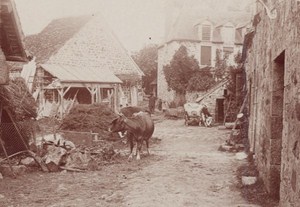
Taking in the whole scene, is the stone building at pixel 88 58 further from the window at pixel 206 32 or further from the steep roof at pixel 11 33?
the steep roof at pixel 11 33

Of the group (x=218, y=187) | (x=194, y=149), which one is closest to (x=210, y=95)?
(x=194, y=149)

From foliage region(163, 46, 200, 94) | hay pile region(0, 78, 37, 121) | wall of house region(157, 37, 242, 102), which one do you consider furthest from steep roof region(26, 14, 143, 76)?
hay pile region(0, 78, 37, 121)

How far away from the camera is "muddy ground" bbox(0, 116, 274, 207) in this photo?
7.96 meters

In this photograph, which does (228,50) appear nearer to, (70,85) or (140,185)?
(70,85)

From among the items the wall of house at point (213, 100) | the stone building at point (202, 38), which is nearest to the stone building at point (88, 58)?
the wall of house at point (213, 100)

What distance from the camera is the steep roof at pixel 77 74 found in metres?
24.9

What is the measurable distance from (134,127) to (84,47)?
18.1m

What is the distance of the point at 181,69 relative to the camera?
36.6 meters

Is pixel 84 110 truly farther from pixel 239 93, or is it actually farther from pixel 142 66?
pixel 142 66

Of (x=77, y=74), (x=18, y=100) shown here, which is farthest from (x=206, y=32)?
(x=18, y=100)

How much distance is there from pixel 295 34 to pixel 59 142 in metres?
8.69

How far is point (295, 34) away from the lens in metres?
5.36

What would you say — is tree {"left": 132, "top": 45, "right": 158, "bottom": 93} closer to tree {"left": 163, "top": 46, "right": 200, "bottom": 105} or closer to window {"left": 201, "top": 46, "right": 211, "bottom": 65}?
window {"left": 201, "top": 46, "right": 211, "bottom": 65}

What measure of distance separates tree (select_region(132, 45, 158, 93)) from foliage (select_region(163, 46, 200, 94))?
10.6 meters
